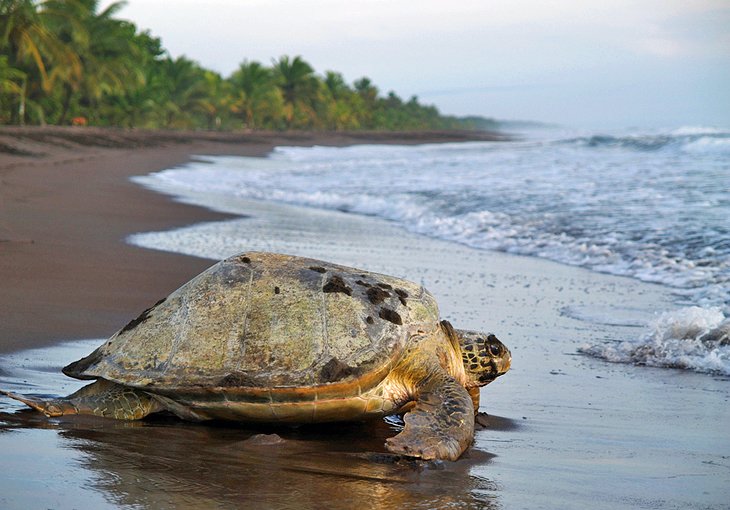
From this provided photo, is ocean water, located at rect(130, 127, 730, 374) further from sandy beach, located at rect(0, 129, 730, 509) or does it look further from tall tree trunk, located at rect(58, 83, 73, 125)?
tall tree trunk, located at rect(58, 83, 73, 125)

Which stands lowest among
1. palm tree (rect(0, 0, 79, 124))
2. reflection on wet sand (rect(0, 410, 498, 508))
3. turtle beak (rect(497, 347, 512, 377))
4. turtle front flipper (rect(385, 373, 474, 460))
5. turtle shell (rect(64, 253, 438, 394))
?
reflection on wet sand (rect(0, 410, 498, 508))

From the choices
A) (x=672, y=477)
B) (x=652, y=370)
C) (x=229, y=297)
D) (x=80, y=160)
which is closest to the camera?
(x=672, y=477)

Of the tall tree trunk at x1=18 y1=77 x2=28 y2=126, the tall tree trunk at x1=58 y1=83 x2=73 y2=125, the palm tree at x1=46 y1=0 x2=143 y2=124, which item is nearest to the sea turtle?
the tall tree trunk at x1=18 y1=77 x2=28 y2=126

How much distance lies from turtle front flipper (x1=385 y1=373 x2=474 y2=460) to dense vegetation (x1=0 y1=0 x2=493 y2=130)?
3075 centimetres

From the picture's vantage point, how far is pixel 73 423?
3311mm

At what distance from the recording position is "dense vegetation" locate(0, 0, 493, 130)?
1313 inches

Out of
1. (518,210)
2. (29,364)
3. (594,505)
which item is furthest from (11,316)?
(518,210)

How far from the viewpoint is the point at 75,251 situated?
7.39 meters

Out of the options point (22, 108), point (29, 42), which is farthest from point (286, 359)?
point (22, 108)

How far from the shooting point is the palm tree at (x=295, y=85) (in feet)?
236

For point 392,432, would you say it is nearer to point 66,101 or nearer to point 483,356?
point 483,356

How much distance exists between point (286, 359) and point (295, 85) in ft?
234

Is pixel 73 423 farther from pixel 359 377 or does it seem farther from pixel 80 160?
pixel 80 160

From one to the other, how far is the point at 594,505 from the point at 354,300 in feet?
4.24
